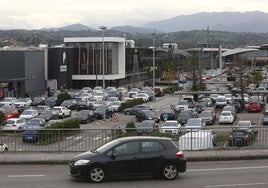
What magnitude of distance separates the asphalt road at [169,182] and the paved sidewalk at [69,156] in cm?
30

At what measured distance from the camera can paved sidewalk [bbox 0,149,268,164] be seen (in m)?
17.5

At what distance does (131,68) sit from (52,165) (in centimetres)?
9910

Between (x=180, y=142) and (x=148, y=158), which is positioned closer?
(x=148, y=158)

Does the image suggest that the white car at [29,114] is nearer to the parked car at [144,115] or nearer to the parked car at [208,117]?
the parked car at [144,115]

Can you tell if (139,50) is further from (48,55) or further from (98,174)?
(98,174)

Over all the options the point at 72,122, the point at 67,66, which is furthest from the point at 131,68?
the point at 72,122

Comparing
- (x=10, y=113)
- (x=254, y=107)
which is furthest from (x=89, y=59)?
(x=10, y=113)

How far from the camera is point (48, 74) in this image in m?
92.6

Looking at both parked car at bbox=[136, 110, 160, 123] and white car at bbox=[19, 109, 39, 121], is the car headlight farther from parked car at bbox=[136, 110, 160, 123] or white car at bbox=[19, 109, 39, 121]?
white car at bbox=[19, 109, 39, 121]

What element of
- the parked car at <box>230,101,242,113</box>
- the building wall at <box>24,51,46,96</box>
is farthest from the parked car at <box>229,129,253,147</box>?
the building wall at <box>24,51,46,96</box>

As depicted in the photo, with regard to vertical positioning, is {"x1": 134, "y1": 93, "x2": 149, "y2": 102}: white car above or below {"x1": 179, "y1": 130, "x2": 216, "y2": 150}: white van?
below

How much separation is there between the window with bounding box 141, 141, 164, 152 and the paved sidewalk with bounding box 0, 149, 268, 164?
3.42 metres

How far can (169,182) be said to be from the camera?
1436cm

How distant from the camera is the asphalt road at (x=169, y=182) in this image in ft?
45.8
